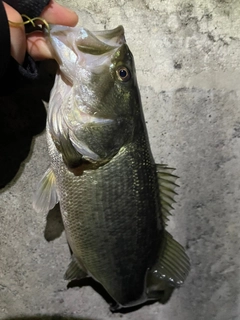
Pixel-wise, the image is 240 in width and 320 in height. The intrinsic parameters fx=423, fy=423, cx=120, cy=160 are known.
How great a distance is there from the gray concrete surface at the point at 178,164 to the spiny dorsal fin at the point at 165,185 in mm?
160

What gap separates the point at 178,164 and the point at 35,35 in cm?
61

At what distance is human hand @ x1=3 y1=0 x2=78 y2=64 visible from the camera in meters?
1.05

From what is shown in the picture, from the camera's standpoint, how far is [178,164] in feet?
4.65

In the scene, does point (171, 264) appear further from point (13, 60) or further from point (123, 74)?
point (13, 60)

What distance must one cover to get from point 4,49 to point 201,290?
101 cm

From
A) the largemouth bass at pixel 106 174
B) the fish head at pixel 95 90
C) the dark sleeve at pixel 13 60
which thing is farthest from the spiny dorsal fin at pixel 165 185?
the dark sleeve at pixel 13 60

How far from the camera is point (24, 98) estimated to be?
4.38ft

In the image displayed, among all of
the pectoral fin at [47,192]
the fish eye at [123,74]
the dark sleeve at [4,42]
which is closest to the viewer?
the dark sleeve at [4,42]

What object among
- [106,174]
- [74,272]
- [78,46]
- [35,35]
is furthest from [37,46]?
[74,272]

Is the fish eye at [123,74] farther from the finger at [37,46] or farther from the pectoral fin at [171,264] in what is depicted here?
the pectoral fin at [171,264]

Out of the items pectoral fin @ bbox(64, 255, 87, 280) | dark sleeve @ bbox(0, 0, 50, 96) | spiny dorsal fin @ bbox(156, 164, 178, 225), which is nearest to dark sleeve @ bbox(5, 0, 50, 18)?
dark sleeve @ bbox(0, 0, 50, 96)

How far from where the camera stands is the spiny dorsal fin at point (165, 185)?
4.05 feet

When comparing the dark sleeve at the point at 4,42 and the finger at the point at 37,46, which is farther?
the finger at the point at 37,46

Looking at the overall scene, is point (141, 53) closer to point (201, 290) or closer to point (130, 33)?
point (130, 33)
